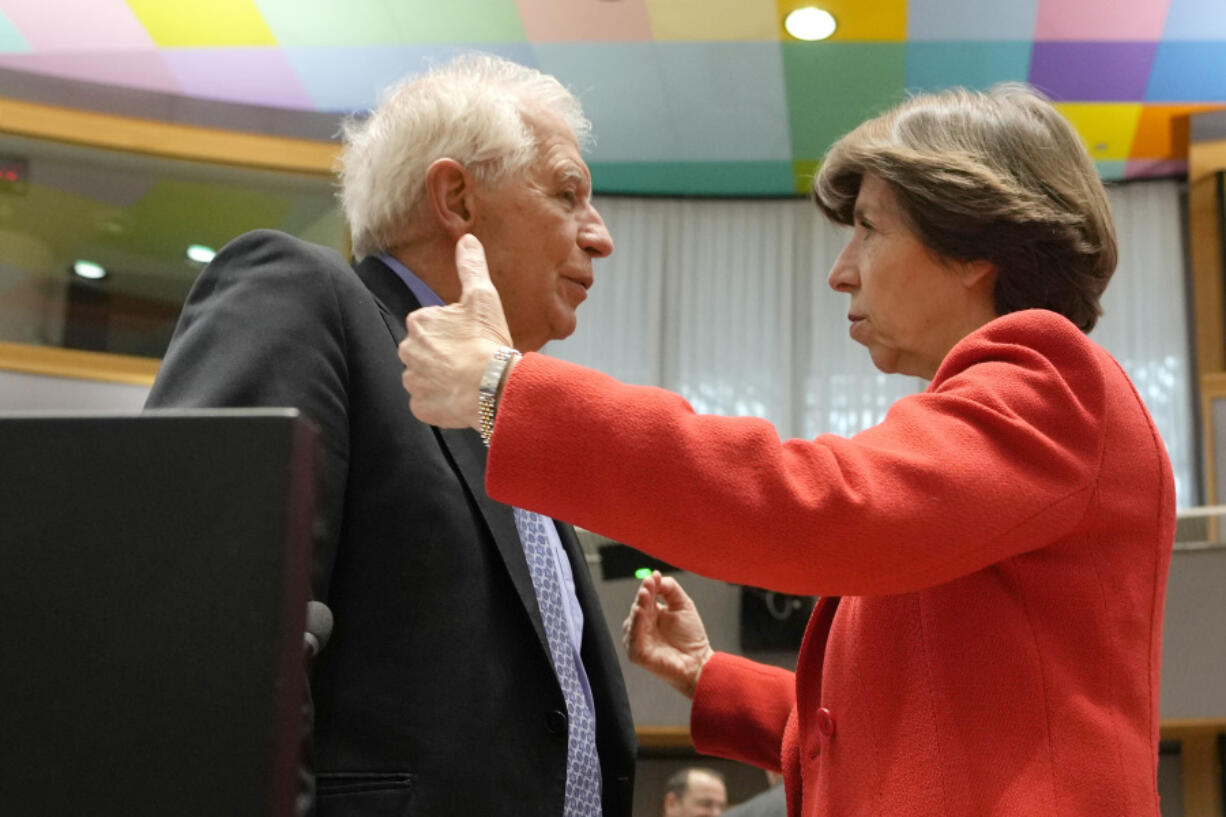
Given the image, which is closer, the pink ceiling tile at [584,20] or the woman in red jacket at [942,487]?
the woman in red jacket at [942,487]

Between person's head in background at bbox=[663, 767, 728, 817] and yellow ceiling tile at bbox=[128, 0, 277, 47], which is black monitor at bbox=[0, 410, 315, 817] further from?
yellow ceiling tile at bbox=[128, 0, 277, 47]

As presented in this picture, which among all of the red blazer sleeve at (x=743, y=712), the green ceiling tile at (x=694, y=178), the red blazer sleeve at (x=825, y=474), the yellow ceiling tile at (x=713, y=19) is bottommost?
the red blazer sleeve at (x=743, y=712)

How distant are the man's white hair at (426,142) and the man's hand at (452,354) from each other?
70cm

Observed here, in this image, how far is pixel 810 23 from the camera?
618cm

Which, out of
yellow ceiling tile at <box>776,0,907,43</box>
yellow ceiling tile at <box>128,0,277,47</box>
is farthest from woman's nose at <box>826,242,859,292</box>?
yellow ceiling tile at <box>128,0,277,47</box>

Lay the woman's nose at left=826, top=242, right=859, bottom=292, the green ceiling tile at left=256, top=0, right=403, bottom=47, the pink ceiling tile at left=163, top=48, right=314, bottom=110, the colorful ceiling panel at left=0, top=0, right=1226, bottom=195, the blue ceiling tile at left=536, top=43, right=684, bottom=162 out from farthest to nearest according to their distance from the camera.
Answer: the pink ceiling tile at left=163, top=48, right=314, bottom=110 < the blue ceiling tile at left=536, top=43, right=684, bottom=162 < the green ceiling tile at left=256, top=0, right=403, bottom=47 < the colorful ceiling panel at left=0, top=0, right=1226, bottom=195 < the woman's nose at left=826, top=242, right=859, bottom=292

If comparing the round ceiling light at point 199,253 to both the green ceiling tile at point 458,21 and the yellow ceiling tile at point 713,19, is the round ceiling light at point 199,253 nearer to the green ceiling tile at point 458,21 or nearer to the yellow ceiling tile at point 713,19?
the green ceiling tile at point 458,21

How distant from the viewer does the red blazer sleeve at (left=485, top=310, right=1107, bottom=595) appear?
958mm

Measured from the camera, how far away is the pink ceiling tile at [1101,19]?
236 inches

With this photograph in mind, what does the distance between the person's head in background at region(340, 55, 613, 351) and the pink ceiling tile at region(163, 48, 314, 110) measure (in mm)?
5249

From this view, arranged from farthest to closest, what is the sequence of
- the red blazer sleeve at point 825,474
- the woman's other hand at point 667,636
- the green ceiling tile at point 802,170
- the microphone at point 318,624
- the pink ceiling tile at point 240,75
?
the green ceiling tile at point 802,170, the pink ceiling tile at point 240,75, the woman's other hand at point 667,636, the red blazer sleeve at point 825,474, the microphone at point 318,624

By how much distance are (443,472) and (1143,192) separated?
22.5 ft

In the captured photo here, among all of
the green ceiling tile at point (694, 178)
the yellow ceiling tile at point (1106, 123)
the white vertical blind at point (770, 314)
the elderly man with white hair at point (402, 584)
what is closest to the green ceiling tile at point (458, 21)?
the green ceiling tile at point (694, 178)

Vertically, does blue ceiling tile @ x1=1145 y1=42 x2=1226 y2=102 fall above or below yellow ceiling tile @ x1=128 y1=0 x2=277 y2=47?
below
